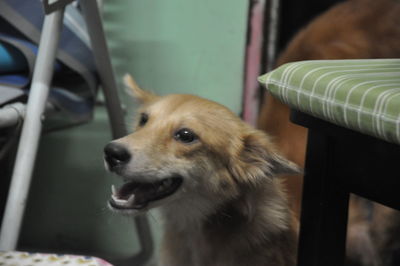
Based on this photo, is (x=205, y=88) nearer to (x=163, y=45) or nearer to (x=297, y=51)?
(x=163, y=45)

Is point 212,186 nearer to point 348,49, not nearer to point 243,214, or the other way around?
point 243,214

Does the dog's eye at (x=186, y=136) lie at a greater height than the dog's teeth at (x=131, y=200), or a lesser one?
greater

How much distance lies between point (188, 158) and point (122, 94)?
2.43 ft

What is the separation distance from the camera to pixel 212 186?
1.12 meters

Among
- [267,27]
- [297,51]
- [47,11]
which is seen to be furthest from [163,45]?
[47,11]

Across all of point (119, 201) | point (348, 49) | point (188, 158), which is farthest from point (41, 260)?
point (348, 49)

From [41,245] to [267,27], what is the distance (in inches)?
41.0

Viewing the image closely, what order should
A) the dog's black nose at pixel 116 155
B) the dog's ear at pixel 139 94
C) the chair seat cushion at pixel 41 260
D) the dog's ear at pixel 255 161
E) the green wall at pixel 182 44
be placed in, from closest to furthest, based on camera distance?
1. the chair seat cushion at pixel 41 260
2. the dog's black nose at pixel 116 155
3. the dog's ear at pixel 255 161
4. the dog's ear at pixel 139 94
5. the green wall at pixel 182 44

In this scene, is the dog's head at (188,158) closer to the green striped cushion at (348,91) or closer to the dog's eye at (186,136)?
the dog's eye at (186,136)

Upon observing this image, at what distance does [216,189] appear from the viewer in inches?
44.3

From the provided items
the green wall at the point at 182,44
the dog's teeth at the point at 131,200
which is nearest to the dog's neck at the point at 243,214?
the dog's teeth at the point at 131,200

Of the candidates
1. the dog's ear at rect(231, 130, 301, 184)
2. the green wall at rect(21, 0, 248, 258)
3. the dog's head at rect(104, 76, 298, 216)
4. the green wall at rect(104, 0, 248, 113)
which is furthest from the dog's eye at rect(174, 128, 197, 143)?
the green wall at rect(104, 0, 248, 113)

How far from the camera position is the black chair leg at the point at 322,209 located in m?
0.84

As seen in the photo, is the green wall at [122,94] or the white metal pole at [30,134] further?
the green wall at [122,94]
